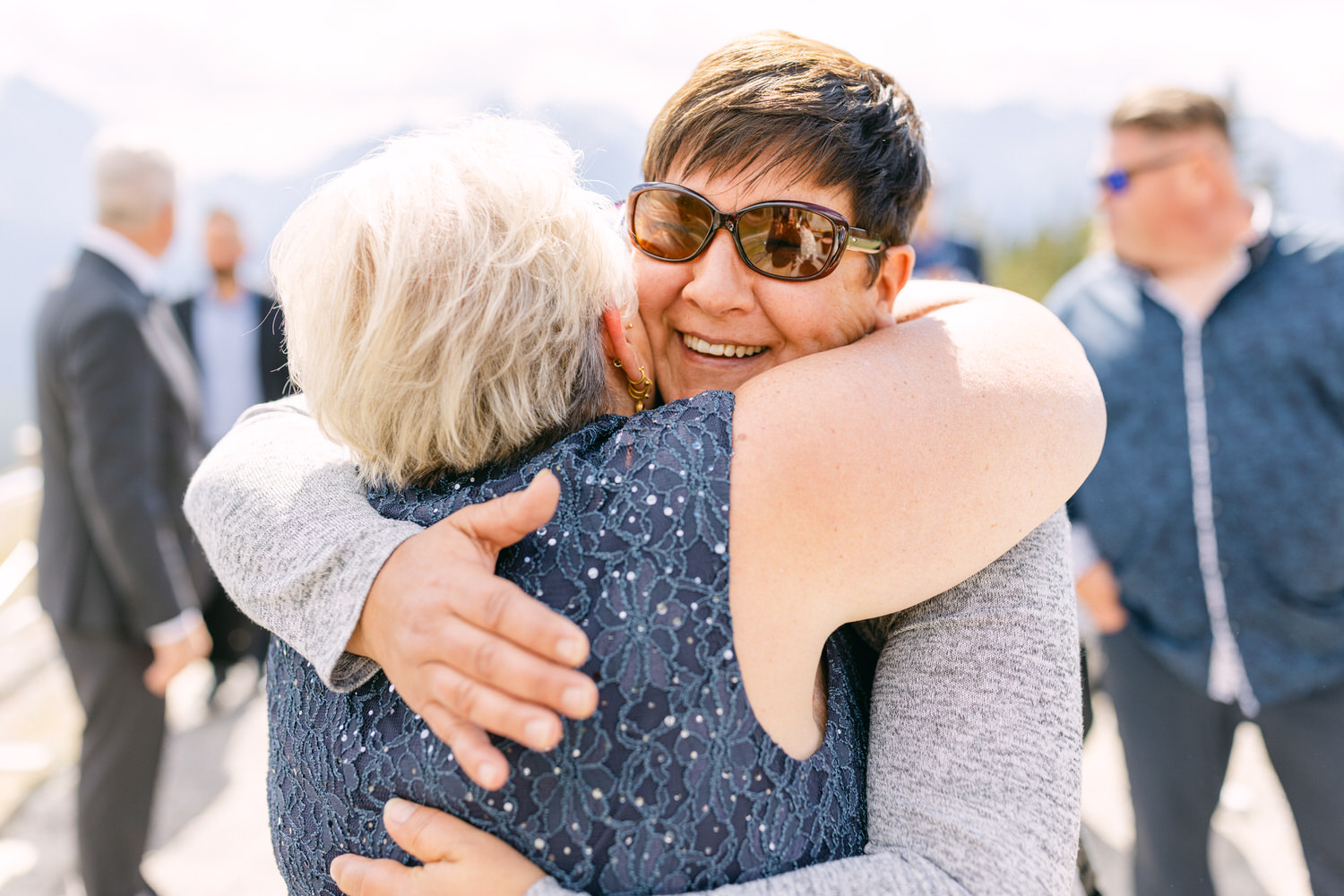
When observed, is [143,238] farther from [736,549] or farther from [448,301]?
[736,549]

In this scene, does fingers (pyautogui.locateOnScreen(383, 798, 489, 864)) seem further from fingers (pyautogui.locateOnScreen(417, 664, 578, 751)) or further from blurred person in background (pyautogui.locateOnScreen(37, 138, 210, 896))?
blurred person in background (pyautogui.locateOnScreen(37, 138, 210, 896))

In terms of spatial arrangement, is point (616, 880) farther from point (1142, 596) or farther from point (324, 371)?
point (1142, 596)

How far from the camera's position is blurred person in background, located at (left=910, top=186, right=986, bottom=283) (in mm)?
6359

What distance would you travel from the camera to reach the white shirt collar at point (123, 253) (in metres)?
3.41

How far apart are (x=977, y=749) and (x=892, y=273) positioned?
0.97 metres

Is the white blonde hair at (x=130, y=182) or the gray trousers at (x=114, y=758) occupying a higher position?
the white blonde hair at (x=130, y=182)

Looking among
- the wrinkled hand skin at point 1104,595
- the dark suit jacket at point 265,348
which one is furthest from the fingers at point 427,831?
the dark suit jacket at point 265,348

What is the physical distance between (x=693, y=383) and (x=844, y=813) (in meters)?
0.86

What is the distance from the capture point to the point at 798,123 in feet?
5.01

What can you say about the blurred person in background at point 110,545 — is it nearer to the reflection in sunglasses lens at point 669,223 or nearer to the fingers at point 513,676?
the reflection in sunglasses lens at point 669,223

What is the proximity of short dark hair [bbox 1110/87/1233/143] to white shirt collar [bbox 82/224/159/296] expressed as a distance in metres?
4.04

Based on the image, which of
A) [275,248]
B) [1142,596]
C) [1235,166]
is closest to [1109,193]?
[1235,166]

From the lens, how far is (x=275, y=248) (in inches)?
50.8

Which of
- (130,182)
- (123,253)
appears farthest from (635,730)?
(130,182)
